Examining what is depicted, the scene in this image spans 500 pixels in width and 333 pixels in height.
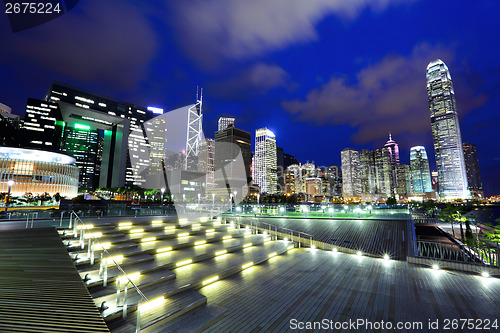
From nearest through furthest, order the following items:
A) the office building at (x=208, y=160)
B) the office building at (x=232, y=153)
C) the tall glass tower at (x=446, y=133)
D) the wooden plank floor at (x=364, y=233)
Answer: the wooden plank floor at (x=364, y=233)
the office building at (x=232, y=153)
the tall glass tower at (x=446, y=133)
the office building at (x=208, y=160)

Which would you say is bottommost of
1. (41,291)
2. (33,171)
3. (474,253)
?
(474,253)

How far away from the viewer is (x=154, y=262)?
277 inches

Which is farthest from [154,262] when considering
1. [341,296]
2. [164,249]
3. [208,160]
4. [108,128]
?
[208,160]

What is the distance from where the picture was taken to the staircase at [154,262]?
4.65m

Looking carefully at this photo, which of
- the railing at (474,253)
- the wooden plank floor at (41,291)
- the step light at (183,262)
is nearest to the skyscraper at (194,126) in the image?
the step light at (183,262)

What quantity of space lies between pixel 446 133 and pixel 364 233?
22961cm

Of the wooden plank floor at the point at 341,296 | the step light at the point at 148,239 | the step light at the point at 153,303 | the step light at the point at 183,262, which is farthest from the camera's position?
the step light at the point at 148,239

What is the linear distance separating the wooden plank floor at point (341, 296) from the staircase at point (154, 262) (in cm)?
52

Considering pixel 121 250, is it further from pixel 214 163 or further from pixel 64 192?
pixel 214 163

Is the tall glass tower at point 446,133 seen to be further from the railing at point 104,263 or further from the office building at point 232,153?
the railing at point 104,263

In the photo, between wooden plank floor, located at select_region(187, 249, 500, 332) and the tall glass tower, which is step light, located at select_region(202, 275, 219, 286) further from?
the tall glass tower

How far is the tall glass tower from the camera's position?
6688 inches

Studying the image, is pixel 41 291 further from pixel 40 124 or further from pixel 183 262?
pixel 40 124

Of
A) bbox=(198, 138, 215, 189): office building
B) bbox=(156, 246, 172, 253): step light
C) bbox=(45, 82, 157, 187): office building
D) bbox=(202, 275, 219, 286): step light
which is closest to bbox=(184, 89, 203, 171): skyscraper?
bbox=(45, 82, 157, 187): office building
